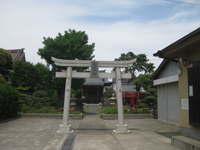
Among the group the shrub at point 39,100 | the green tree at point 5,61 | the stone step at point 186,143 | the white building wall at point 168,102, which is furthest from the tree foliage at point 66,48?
the stone step at point 186,143

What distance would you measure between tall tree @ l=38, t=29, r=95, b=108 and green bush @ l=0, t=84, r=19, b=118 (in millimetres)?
4646

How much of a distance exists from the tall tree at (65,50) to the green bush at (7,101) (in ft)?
15.2

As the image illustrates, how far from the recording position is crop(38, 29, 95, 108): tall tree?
17250 millimetres

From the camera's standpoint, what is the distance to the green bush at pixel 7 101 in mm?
11668

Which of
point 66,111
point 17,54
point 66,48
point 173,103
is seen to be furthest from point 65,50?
point 17,54

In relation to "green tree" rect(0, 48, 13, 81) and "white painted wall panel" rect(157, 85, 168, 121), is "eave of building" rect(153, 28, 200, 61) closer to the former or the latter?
"white painted wall panel" rect(157, 85, 168, 121)

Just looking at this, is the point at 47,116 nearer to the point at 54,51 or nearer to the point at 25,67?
the point at 54,51

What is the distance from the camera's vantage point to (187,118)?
6879 mm

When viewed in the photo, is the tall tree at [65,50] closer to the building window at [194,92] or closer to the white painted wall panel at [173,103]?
the white painted wall panel at [173,103]

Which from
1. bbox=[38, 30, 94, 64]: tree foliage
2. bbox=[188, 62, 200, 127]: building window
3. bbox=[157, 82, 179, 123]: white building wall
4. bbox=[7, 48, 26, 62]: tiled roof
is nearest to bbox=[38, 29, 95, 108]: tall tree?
bbox=[38, 30, 94, 64]: tree foliage

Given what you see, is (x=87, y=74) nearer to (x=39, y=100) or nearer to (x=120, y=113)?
(x=120, y=113)

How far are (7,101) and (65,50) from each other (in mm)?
7186

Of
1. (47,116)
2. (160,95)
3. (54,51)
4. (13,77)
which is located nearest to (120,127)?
(160,95)

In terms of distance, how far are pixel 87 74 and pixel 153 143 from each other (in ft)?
15.8
